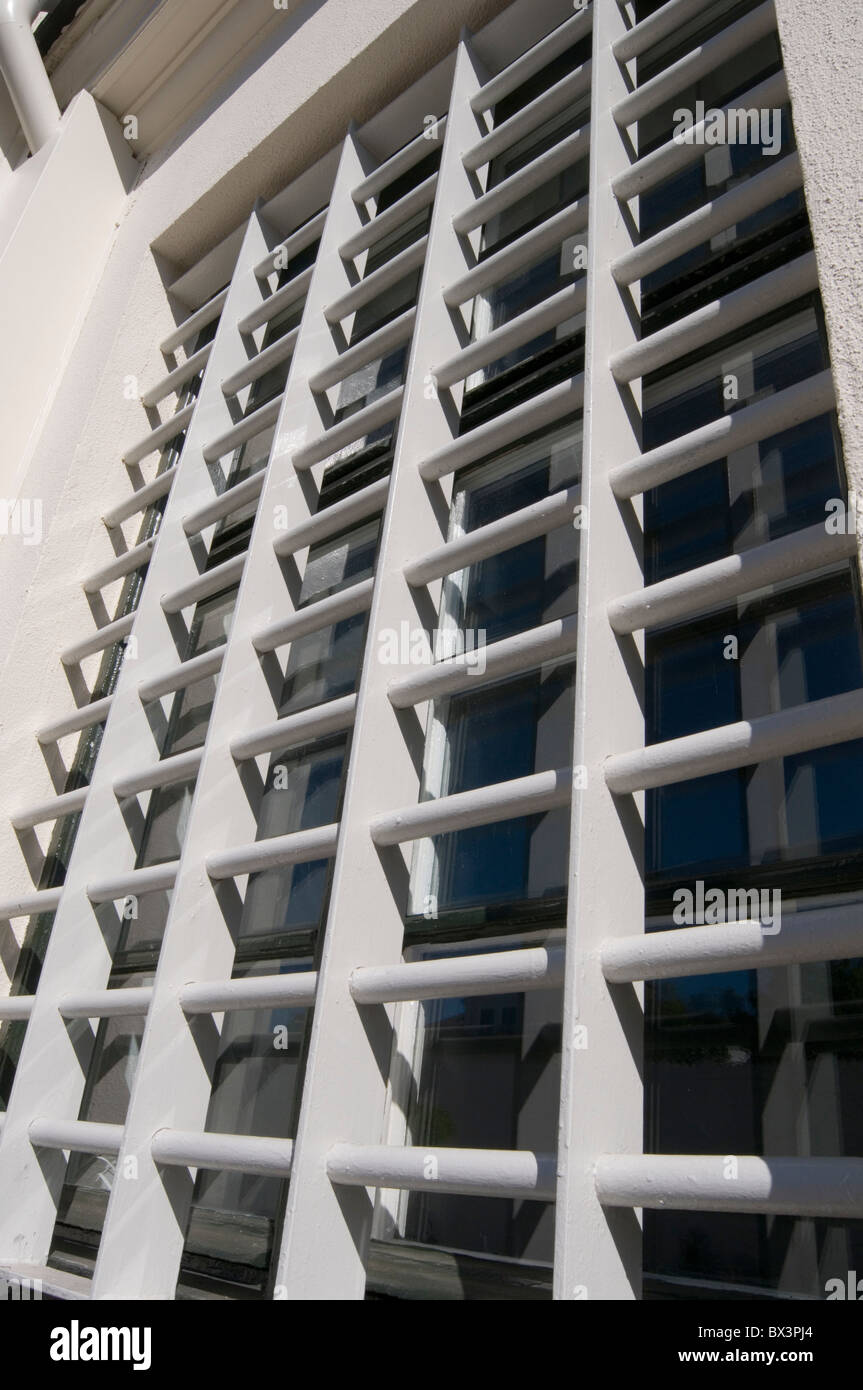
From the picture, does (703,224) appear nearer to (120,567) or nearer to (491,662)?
(491,662)

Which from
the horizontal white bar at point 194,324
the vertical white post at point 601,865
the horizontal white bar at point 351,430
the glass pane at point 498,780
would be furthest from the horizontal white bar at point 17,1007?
the horizontal white bar at point 194,324

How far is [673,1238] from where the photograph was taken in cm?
138

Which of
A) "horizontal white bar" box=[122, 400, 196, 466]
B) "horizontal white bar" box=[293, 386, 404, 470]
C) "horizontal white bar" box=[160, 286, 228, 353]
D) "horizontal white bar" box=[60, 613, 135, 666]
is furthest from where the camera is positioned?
"horizontal white bar" box=[160, 286, 228, 353]

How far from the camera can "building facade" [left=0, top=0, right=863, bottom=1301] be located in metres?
1.27

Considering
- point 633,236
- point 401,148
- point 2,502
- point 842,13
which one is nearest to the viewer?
point 842,13

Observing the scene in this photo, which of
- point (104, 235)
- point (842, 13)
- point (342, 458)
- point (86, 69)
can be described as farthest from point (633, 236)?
point (86, 69)

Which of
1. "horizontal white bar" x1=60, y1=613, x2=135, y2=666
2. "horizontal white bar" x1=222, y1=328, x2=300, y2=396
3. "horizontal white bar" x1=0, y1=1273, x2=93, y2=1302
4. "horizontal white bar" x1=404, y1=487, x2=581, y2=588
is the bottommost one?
"horizontal white bar" x1=0, y1=1273, x2=93, y2=1302

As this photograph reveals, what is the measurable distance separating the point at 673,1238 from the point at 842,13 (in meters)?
1.62

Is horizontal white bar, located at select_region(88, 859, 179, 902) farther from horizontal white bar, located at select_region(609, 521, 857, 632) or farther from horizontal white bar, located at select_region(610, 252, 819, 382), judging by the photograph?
horizontal white bar, located at select_region(610, 252, 819, 382)

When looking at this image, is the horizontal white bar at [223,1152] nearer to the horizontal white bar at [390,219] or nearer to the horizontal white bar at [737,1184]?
the horizontal white bar at [737,1184]

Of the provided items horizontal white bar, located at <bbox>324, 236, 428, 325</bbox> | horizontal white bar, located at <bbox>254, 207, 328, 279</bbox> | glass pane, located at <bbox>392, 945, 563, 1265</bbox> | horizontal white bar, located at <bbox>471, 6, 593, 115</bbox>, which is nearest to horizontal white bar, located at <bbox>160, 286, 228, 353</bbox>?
horizontal white bar, located at <bbox>254, 207, 328, 279</bbox>

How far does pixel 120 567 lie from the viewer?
9.50ft

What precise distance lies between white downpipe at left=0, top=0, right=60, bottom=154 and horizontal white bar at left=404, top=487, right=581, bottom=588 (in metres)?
2.84
